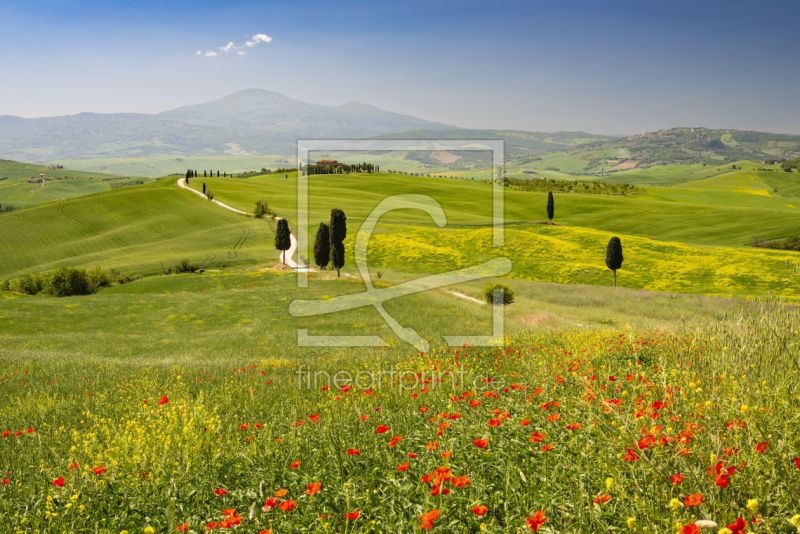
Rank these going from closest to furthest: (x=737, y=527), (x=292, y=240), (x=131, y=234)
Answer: (x=737, y=527) < (x=292, y=240) < (x=131, y=234)

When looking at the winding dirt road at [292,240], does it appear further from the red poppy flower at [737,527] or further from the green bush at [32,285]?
the red poppy flower at [737,527]

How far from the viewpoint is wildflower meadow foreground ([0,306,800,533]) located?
128 inches

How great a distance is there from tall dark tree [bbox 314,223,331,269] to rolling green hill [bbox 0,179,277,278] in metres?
12.2

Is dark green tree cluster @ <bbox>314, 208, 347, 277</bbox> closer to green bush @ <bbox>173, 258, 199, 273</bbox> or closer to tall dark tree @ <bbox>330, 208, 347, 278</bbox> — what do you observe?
tall dark tree @ <bbox>330, 208, 347, 278</bbox>

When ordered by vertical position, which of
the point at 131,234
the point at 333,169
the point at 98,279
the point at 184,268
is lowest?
the point at 98,279

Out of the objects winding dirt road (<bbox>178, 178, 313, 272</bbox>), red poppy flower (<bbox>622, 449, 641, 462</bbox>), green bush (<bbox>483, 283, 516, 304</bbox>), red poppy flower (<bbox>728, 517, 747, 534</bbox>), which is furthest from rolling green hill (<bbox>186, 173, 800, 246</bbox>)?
red poppy flower (<bbox>728, 517, 747, 534</bbox>)

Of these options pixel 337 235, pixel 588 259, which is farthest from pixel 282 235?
pixel 588 259

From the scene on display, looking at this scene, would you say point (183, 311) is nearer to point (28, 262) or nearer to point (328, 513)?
point (328, 513)

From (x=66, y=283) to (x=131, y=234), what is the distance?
33.7 meters

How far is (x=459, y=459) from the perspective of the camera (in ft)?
14.2

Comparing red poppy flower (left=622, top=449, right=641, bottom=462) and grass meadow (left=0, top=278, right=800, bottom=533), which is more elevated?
red poppy flower (left=622, top=449, right=641, bottom=462)

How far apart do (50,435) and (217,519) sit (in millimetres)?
4423

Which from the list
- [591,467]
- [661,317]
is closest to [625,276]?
[661,317]

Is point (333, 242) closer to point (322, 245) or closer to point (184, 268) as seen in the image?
point (322, 245)
